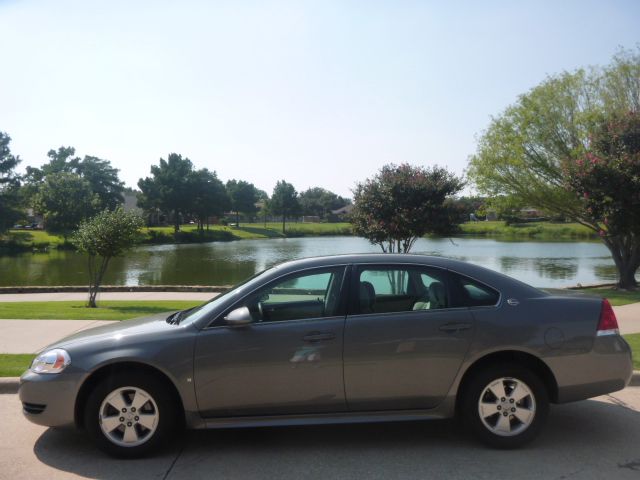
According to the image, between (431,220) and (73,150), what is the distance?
11205cm

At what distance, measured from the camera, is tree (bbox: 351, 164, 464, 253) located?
18.1 metres

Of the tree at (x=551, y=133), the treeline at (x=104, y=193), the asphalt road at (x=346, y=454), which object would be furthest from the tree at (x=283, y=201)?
the asphalt road at (x=346, y=454)

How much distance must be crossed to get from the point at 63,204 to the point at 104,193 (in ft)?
79.7

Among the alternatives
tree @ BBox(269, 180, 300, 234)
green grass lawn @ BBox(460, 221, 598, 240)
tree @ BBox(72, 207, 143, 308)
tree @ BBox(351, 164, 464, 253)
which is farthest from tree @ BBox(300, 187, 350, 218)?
tree @ BBox(72, 207, 143, 308)

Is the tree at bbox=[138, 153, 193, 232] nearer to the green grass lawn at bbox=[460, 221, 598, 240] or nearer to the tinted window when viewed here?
the green grass lawn at bbox=[460, 221, 598, 240]

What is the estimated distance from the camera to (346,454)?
438 cm

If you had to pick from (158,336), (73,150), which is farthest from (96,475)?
(73,150)

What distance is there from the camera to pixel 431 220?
18109 millimetres

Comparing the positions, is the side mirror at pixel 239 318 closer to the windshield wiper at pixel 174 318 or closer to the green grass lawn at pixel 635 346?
the windshield wiper at pixel 174 318

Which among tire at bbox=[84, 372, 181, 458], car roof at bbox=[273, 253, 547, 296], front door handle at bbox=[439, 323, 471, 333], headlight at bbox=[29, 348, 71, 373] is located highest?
car roof at bbox=[273, 253, 547, 296]

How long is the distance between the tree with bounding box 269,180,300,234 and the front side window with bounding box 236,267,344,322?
103 m

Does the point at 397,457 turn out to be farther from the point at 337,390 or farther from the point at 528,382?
the point at 528,382

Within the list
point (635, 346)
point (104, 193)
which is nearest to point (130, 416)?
point (635, 346)

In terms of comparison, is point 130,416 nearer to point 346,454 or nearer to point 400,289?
point 346,454
